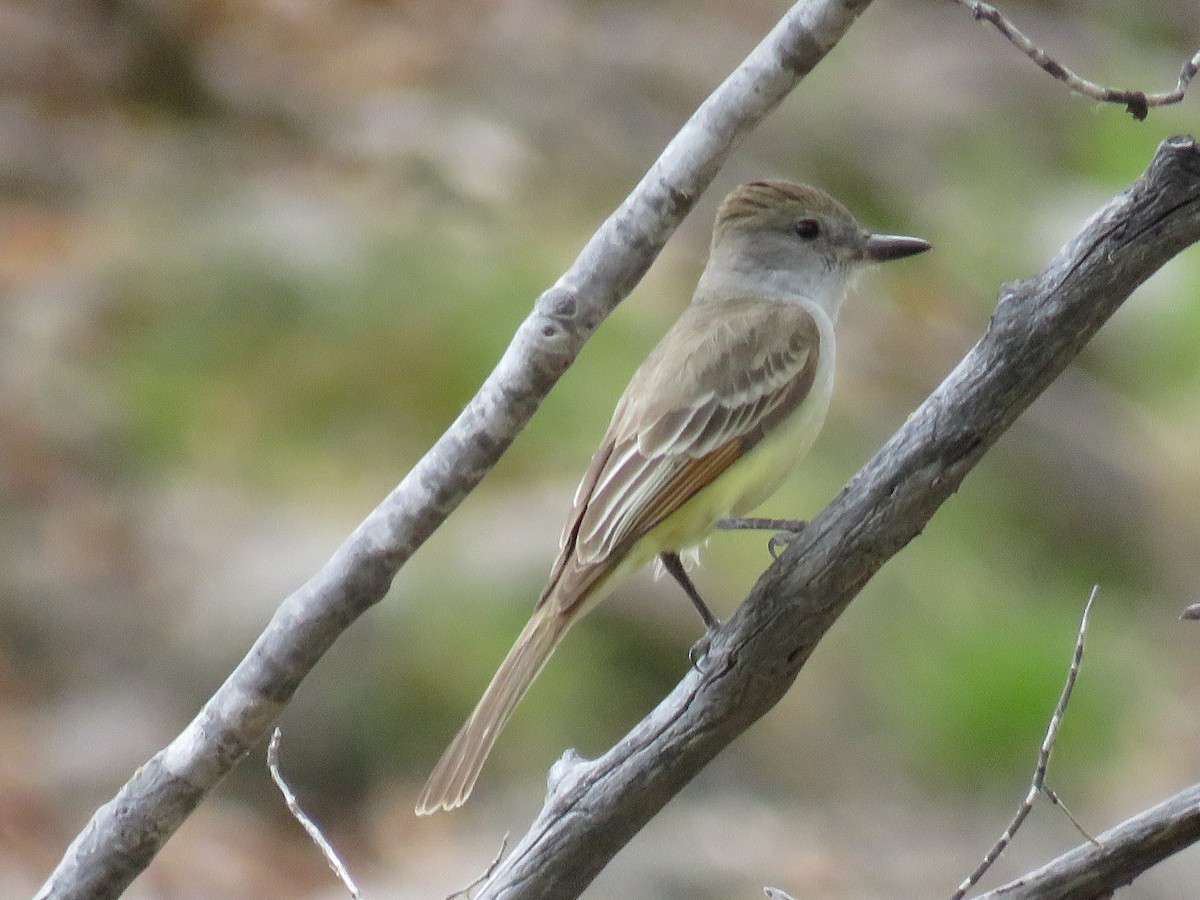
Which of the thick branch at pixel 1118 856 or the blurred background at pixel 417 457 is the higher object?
the blurred background at pixel 417 457

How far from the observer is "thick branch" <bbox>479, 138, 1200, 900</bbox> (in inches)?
124

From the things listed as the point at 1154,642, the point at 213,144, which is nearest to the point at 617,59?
the point at 213,144

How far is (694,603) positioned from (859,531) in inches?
51.8

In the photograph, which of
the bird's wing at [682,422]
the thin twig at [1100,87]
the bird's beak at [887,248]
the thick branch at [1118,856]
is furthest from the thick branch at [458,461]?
the bird's beak at [887,248]

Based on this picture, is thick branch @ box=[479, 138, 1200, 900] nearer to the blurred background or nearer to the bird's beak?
the bird's beak

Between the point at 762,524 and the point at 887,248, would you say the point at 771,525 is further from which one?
the point at 887,248

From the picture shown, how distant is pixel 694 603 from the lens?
4.66 meters

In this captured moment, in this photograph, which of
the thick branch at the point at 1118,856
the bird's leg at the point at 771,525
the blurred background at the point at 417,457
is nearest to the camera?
the thick branch at the point at 1118,856

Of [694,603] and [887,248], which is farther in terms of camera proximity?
[887,248]

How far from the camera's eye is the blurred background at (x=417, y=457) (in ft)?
28.3

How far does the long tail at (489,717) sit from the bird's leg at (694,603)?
334mm

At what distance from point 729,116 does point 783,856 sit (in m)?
5.39

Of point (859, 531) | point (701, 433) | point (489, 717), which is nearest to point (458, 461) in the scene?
point (859, 531)

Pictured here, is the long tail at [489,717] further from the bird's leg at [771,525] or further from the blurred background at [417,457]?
the blurred background at [417,457]
